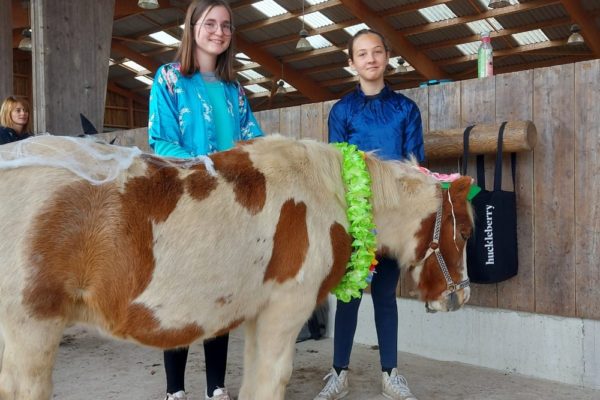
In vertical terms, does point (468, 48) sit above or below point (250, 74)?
below

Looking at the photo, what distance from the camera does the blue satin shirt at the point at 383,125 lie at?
3.07 m

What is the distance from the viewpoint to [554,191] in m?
3.33

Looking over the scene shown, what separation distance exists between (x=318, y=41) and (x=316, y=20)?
5.21 ft

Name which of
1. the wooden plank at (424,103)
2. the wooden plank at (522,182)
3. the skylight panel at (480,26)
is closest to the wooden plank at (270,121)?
the wooden plank at (424,103)

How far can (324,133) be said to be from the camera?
4.41 metres

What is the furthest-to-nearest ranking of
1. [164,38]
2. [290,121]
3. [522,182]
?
[164,38], [290,121], [522,182]

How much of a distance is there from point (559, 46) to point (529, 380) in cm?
1441

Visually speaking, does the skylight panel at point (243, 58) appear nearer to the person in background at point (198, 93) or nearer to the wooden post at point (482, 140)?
the wooden post at point (482, 140)

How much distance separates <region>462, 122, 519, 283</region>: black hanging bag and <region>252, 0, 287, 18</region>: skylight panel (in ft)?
42.9

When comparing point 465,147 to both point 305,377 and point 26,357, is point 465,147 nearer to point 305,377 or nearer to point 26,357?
point 305,377

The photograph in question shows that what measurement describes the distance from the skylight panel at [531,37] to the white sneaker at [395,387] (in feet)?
46.9

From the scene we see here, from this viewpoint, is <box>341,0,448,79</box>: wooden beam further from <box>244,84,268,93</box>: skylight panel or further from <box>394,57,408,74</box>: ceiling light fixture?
<box>244,84,268,93</box>: skylight panel

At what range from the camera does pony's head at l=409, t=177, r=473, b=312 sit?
270 centimetres

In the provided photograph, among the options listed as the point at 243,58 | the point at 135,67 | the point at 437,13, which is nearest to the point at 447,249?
the point at 437,13
